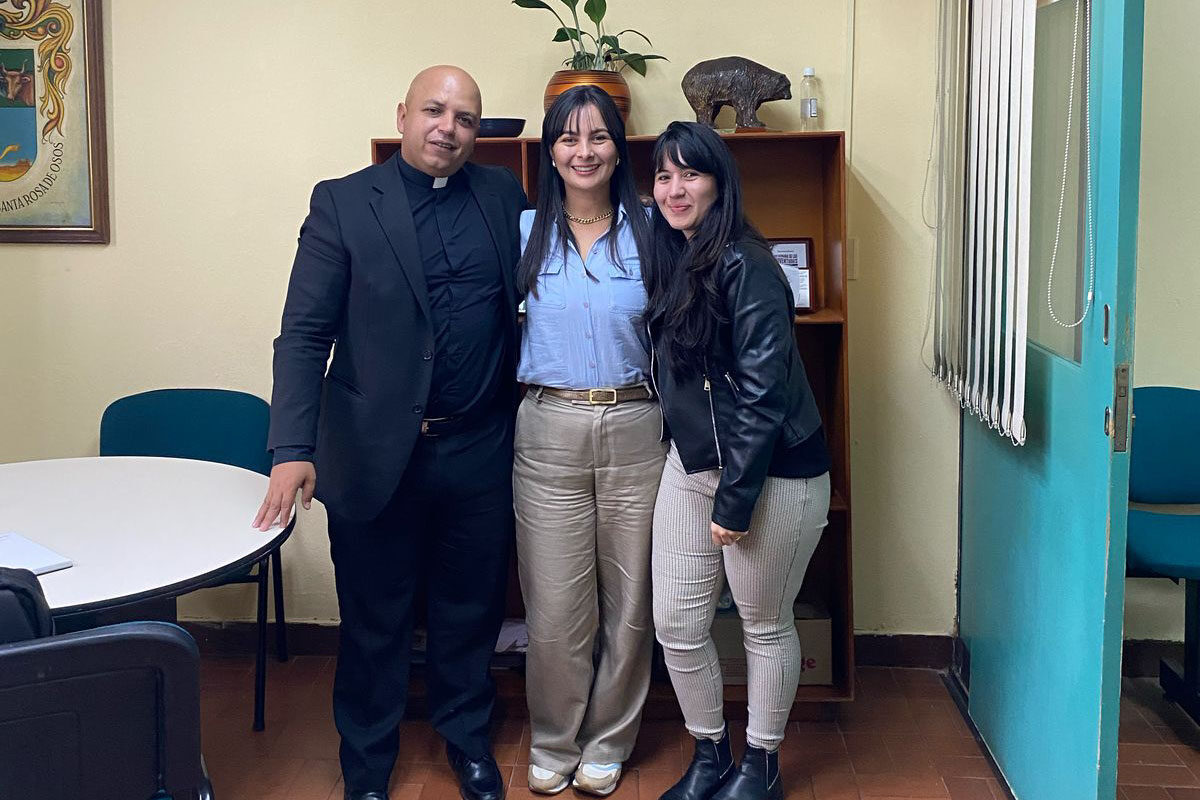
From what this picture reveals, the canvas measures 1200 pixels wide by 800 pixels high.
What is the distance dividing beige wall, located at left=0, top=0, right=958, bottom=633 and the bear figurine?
9.4 inches

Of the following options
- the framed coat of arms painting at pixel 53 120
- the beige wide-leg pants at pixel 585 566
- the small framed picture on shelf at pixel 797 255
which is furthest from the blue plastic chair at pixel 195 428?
the small framed picture on shelf at pixel 797 255

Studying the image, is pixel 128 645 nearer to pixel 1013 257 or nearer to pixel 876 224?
pixel 1013 257

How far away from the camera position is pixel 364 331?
240cm

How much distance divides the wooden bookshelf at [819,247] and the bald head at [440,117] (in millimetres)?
478

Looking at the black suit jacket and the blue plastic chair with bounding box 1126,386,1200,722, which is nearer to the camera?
the black suit jacket

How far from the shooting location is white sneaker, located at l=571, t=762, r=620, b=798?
8.62 feet

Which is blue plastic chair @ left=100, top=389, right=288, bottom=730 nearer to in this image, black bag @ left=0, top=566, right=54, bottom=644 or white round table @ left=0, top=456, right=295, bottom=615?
white round table @ left=0, top=456, right=295, bottom=615

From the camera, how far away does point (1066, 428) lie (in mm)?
A: 2145

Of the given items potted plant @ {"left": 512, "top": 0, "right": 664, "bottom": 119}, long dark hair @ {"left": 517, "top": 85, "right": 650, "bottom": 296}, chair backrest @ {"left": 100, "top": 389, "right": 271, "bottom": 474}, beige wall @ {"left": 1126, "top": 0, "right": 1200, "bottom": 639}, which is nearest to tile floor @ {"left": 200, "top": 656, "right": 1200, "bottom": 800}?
beige wall @ {"left": 1126, "top": 0, "right": 1200, "bottom": 639}

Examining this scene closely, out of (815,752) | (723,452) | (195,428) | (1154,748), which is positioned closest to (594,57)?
(723,452)

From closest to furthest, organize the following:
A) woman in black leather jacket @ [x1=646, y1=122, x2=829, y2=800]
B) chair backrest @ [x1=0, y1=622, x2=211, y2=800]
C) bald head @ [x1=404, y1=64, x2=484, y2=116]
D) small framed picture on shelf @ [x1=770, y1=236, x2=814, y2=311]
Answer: chair backrest @ [x1=0, y1=622, x2=211, y2=800] → woman in black leather jacket @ [x1=646, y1=122, x2=829, y2=800] → bald head @ [x1=404, y1=64, x2=484, y2=116] → small framed picture on shelf @ [x1=770, y1=236, x2=814, y2=311]

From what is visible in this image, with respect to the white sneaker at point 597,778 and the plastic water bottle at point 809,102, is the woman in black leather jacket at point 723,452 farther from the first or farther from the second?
the plastic water bottle at point 809,102

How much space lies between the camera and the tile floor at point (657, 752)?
2.67 metres

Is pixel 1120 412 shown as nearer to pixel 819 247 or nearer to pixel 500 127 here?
pixel 819 247
